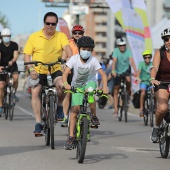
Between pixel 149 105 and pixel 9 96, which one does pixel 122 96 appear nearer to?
pixel 149 105

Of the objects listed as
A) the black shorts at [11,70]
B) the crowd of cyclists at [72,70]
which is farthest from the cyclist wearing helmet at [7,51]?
the crowd of cyclists at [72,70]

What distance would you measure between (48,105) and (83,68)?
1335mm

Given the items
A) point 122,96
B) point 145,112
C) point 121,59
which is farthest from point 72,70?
point 122,96

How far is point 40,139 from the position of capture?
13.7 metres

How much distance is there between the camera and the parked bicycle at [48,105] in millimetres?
12016

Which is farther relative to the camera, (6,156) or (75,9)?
(75,9)

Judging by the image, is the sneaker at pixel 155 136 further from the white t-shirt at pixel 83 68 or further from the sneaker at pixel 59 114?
the sneaker at pixel 59 114

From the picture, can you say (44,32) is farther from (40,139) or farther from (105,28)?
(105,28)

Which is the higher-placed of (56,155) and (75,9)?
(75,9)

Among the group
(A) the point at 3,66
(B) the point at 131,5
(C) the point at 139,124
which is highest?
(B) the point at 131,5

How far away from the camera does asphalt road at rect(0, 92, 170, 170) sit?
10065 mm

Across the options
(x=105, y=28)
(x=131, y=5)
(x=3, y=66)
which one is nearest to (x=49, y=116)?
(x=3, y=66)

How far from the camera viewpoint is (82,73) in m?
11.3

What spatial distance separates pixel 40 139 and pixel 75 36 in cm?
222
